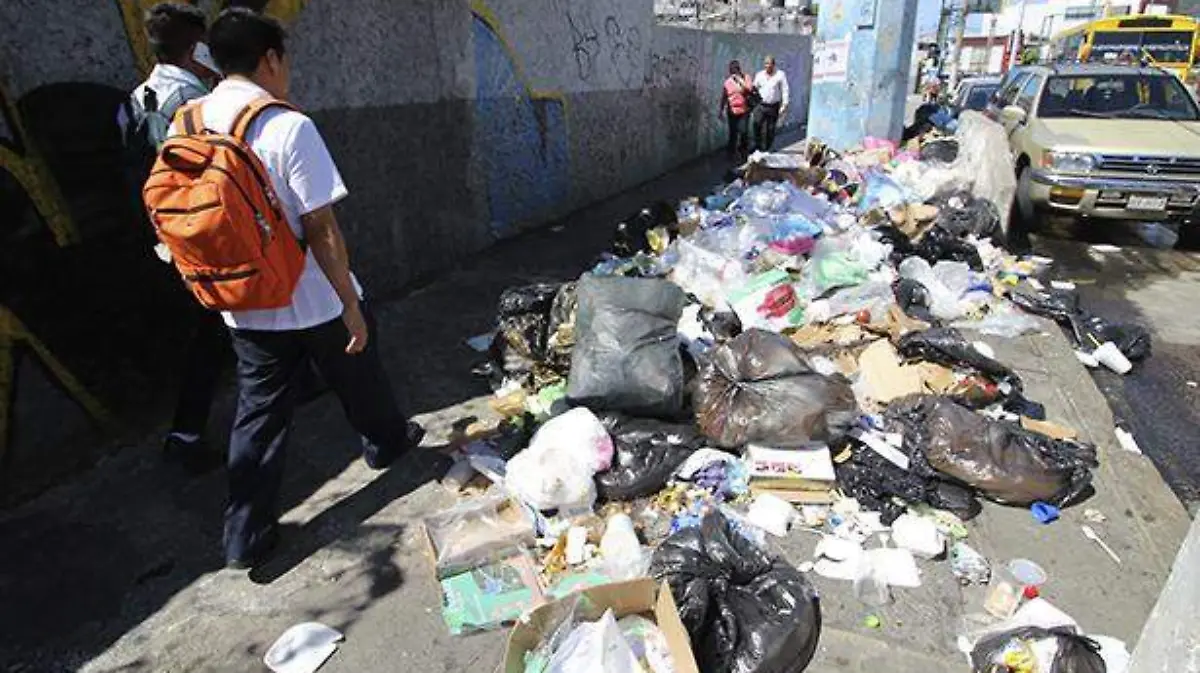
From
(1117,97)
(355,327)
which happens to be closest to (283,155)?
(355,327)

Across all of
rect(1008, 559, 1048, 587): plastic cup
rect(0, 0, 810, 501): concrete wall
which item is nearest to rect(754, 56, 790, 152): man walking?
rect(0, 0, 810, 501): concrete wall

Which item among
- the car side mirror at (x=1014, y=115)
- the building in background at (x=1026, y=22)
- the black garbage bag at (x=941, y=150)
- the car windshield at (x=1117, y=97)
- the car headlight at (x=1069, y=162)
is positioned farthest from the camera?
the building in background at (x=1026, y=22)

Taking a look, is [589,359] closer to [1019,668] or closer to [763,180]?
[1019,668]

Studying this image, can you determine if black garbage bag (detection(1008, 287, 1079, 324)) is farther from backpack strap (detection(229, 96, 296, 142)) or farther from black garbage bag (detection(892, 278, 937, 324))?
backpack strap (detection(229, 96, 296, 142))

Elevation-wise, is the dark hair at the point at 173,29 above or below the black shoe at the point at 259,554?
above

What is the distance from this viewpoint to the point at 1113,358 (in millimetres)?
4414

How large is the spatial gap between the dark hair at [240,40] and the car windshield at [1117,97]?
7889mm

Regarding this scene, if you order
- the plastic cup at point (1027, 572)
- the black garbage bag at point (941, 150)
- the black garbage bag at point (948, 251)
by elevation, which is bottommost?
the plastic cup at point (1027, 572)

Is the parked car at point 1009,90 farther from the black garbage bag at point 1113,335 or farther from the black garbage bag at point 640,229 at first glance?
the black garbage bag at point 640,229

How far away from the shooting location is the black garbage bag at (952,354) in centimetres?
361

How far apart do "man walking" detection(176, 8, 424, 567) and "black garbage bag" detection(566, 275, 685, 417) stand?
3.06 feet

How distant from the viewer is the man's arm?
7.61 feet

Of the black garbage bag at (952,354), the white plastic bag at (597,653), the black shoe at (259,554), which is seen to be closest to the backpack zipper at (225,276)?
the black shoe at (259,554)

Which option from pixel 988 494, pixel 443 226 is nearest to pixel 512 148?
pixel 443 226
